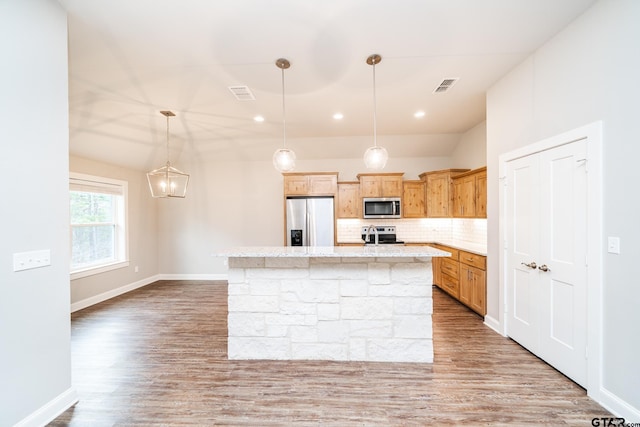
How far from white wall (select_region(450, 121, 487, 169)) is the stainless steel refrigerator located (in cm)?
274

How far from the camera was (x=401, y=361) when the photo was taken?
2.49m

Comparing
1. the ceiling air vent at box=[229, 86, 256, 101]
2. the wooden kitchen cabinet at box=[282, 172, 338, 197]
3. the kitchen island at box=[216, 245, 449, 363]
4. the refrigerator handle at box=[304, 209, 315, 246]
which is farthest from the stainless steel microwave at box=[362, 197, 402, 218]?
the ceiling air vent at box=[229, 86, 256, 101]

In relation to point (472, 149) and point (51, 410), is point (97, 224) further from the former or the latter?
point (472, 149)

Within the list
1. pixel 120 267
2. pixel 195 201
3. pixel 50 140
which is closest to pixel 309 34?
pixel 50 140

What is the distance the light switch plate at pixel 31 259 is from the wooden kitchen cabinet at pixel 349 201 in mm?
4280

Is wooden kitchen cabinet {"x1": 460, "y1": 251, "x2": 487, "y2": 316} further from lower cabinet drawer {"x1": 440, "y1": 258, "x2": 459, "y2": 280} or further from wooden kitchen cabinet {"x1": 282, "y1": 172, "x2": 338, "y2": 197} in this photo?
wooden kitchen cabinet {"x1": 282, "y1": 172, "x2": 338, "y2": 197}

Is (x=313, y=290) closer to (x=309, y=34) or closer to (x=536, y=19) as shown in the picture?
(x=309, y=34)

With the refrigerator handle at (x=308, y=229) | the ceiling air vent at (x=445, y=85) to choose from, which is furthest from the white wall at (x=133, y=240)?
the ceiling air vent at (x=445, y=85)

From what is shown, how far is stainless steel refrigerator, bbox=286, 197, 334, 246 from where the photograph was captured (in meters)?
5.16

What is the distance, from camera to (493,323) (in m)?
3.15

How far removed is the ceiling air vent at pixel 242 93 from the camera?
124 inches

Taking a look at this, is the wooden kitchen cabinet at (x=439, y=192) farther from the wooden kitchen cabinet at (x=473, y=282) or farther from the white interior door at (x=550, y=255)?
the white interior door at (x=550, y=255)

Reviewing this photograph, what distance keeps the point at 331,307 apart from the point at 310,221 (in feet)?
9.16

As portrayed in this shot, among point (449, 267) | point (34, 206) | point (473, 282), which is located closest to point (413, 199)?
point (449, 267)
